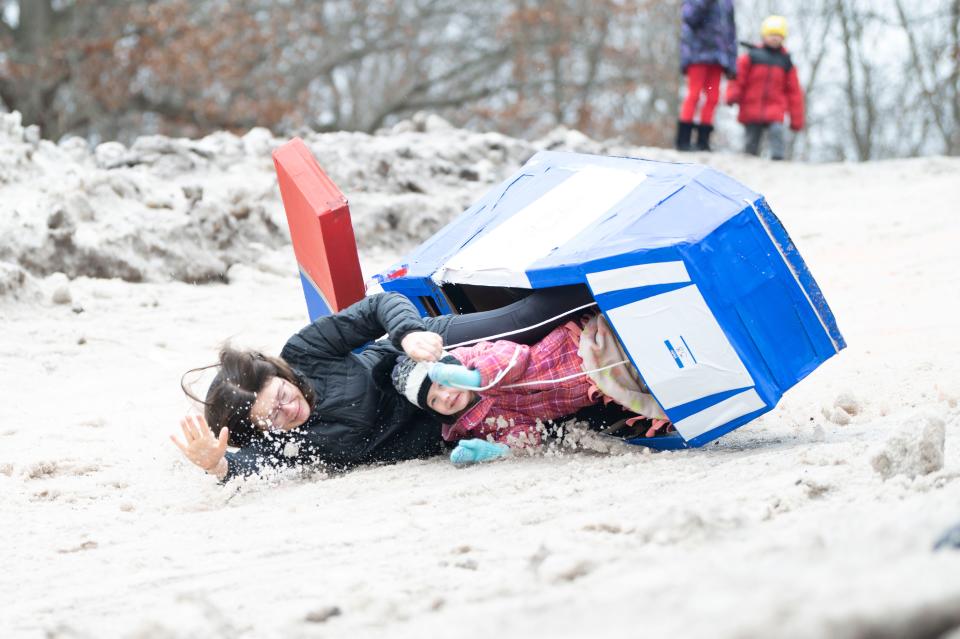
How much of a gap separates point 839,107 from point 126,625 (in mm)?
18796

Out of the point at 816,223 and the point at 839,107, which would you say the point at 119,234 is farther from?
the point at 839,107

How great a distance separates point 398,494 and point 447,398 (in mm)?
363

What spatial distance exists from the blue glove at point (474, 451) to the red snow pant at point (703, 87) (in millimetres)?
7285

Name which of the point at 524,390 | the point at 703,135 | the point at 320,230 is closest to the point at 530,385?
the point at 524,390

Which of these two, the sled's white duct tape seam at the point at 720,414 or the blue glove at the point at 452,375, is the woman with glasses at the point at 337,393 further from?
the sled's white duct tape seam at the point at 720,414

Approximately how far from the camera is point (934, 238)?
6.95m

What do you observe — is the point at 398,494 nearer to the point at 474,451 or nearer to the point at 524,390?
the point at 474,451

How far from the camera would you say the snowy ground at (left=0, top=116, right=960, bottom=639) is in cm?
171

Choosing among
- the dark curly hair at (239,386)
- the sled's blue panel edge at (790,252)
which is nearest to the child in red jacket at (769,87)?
the sled's blue panel edge at (790,252)

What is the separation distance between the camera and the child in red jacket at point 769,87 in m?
10.5

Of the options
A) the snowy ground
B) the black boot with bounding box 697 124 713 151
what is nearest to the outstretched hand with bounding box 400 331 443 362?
the snowy ground

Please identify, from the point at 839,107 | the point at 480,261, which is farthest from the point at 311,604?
the point at 839,107

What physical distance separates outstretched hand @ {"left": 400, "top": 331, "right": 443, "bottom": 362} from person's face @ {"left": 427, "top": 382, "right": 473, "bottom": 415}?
0.14 meters

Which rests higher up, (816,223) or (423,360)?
(423,360)
